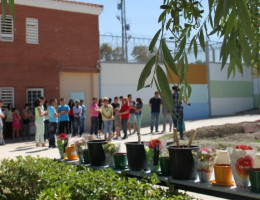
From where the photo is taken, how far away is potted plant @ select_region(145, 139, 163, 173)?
12.9ft

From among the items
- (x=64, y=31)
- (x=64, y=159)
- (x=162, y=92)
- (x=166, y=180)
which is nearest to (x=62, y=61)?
(x=64, y=31)

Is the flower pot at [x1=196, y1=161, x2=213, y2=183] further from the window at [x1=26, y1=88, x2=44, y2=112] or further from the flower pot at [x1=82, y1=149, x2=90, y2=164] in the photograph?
the window at [x1=26, y1=88, x2=44, y2=112]

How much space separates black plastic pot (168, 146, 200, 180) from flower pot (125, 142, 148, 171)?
62 centimetres

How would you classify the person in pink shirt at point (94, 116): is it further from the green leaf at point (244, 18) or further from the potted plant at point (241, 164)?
the green leaf at point (244, 18)

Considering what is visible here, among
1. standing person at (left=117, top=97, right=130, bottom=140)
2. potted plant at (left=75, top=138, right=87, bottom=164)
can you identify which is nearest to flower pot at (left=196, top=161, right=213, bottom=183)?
potted plant at (left=75, top=138, right=87, bottom=164)

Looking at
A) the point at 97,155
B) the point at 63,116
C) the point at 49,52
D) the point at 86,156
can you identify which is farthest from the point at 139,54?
the point at 97,155

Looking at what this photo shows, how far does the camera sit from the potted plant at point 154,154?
12.9 feet

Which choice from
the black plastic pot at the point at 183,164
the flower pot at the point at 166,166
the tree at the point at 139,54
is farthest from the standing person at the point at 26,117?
the black plastic pot at the point at 183,164

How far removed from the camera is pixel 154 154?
3969 mm

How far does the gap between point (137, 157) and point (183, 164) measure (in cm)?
80

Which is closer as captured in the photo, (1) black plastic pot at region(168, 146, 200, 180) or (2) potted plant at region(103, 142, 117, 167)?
(1) black plastic pot at region(168, 146, 200, 180)

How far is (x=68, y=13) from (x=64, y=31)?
1140 mm

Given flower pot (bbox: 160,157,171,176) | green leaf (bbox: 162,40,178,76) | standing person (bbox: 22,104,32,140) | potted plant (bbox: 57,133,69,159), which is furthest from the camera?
standing person (bbox: 22,104,32,140)

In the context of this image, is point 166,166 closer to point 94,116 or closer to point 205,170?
point 205,170
